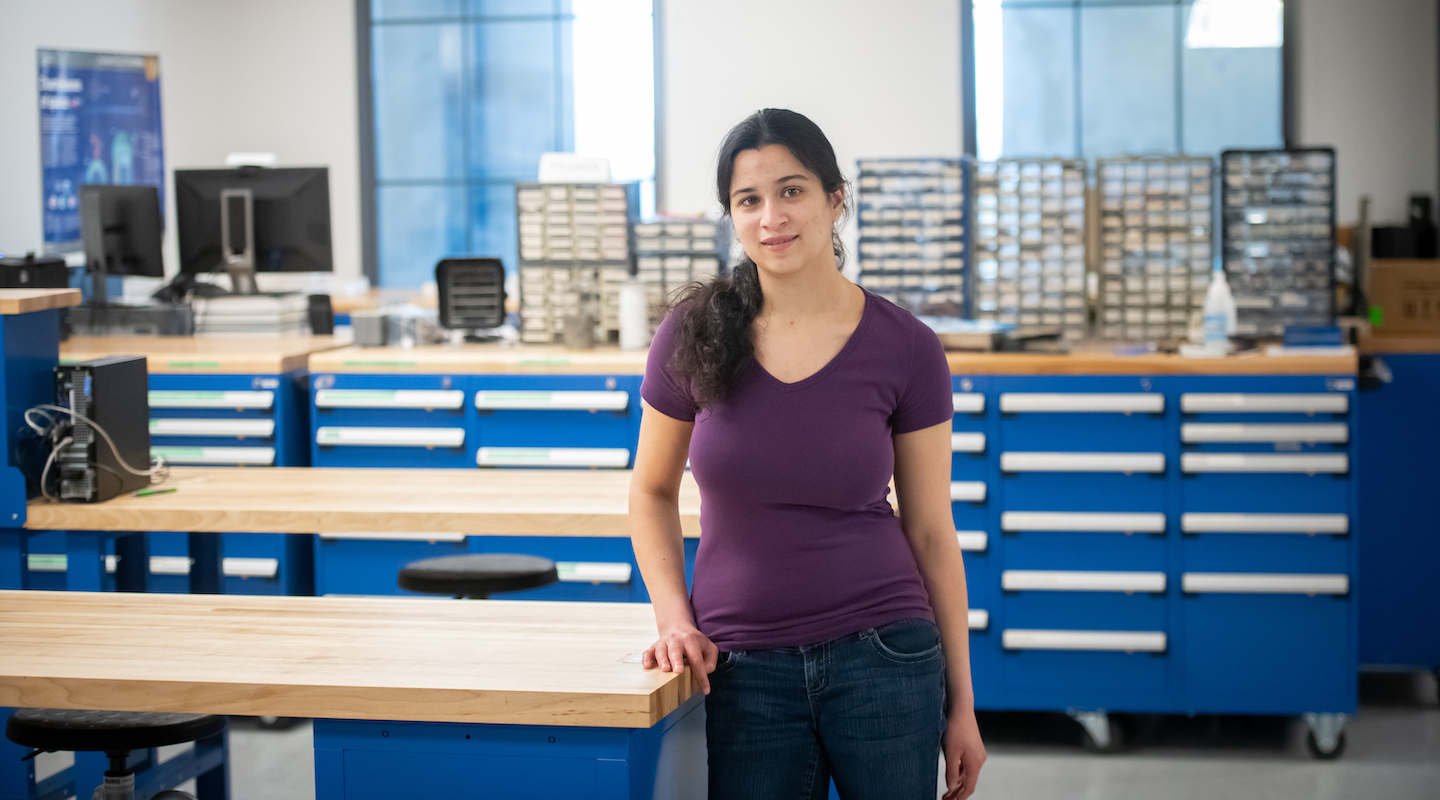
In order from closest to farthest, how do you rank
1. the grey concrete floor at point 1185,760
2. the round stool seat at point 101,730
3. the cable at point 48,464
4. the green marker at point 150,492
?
1. the round stool seat at point 101,730
2. the cable at point 48,464
3. the green marker at point 150,492
4. the grey concrete floor at point 1185,760

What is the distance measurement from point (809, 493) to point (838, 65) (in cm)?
508

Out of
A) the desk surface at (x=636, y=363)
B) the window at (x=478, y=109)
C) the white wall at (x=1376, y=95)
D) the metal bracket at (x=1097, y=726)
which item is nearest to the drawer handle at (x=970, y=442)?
the desk surface at (x=636, y=363)

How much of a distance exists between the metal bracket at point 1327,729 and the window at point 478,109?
177 inches

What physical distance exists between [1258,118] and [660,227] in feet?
12.0

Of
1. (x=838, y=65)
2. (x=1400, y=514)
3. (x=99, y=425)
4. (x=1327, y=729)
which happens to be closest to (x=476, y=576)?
(x=99, y=425)

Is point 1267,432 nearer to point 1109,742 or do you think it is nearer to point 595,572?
point 1109,742

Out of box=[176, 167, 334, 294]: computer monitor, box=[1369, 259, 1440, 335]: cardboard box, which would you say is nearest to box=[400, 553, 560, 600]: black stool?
box=[176, 167, 334, 294]: computer monitor

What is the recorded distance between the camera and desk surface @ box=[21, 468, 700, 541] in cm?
250

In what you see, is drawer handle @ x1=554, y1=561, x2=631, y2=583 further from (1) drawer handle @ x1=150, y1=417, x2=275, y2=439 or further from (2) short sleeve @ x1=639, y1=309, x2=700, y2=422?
(2) short sleeve @ x1=639, y1=309, x2=700, y2=422

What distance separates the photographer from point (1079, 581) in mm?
3424

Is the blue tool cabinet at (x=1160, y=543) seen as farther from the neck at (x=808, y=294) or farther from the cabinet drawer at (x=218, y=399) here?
the cabinet drawer at (x=218, y=399)

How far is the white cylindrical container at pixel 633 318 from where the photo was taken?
3.98 m

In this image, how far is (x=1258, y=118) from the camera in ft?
20.4

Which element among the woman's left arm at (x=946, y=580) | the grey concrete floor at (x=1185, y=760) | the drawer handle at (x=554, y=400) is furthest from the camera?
the drawer handle at (x=554, y=400)
